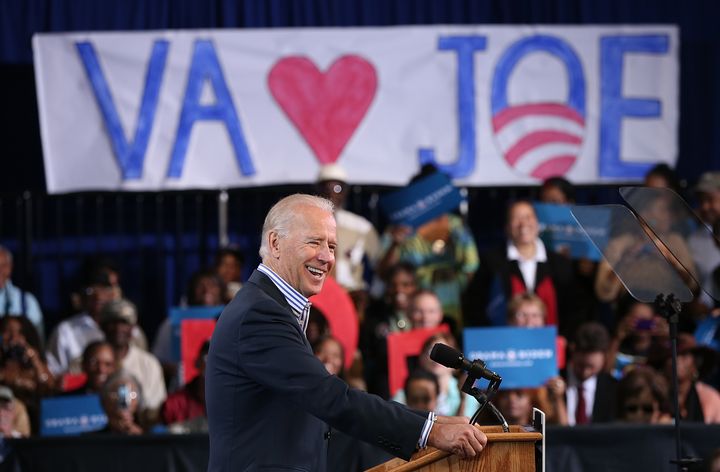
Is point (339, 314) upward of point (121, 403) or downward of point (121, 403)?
upward

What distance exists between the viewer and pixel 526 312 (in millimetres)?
6945

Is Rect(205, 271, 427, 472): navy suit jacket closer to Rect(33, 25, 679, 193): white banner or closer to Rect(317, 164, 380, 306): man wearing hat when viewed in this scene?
Rect(317, 164, 380, 306): man wearing hat

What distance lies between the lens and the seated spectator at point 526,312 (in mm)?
6934

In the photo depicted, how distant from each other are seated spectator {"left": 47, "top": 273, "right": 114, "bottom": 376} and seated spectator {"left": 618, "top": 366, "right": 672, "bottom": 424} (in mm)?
3103

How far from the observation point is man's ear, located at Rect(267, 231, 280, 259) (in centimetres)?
369

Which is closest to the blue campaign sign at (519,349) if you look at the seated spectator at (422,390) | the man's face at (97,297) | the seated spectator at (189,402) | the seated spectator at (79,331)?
the seated spectator at (422,390)

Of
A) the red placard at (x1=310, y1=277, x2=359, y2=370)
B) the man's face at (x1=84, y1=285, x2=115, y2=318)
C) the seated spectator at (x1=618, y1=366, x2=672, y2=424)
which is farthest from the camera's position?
the man's face at (x1=84, y1=285, x2=115, y2=318)

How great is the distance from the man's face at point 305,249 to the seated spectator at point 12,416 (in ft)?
10.5

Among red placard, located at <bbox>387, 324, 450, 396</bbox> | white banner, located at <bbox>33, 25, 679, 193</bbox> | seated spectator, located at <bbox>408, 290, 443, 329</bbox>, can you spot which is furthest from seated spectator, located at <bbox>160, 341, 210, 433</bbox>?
white banner, located at <bbox>33, 25, 679, 193</bbox>

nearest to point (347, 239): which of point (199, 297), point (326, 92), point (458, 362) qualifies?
point (199, 297)

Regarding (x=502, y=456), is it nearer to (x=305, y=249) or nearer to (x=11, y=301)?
(x=305, y=249)

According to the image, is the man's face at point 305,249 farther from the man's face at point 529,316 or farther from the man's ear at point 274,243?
the man's face at point 529,316

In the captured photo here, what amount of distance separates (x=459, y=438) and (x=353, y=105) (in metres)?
6.00

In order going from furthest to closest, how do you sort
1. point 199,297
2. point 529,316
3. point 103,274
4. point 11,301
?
point 11,301 → point 103,274 → point 199,297 → point 529,316
